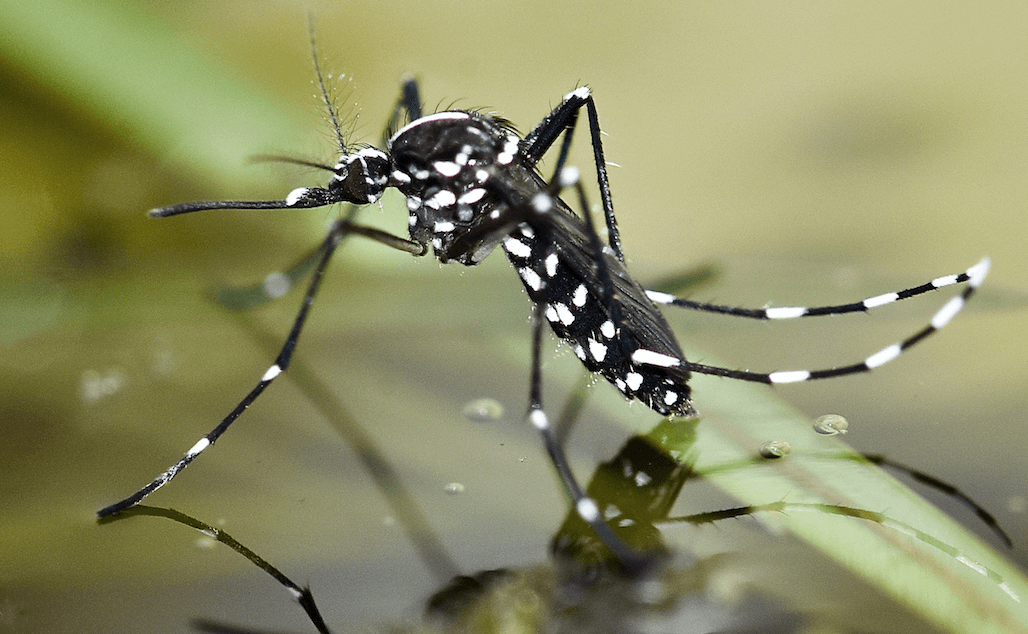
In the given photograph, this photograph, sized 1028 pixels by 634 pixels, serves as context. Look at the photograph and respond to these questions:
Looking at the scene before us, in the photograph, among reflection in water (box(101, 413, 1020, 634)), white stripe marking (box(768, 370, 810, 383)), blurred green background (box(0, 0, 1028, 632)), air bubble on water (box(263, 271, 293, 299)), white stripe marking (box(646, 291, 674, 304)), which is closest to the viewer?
reflection in water (box(101, 413, 1020, 634))

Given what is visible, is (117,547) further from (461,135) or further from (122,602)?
(461,135)

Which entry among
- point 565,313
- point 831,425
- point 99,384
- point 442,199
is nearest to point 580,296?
point 565,313

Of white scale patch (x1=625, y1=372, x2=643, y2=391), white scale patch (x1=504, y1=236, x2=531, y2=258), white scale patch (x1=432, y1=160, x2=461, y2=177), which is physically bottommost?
white scale patch (x1=625, y1=372, x2=643, y2=391)

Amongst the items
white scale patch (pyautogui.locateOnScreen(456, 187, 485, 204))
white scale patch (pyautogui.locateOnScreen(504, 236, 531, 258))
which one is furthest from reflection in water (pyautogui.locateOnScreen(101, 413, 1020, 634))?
white scale patch (pyautogui.locateOnScreen(456, 187, 485, 204))

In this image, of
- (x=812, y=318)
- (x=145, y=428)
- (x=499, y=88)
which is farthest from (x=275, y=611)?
(x=499, y=88)

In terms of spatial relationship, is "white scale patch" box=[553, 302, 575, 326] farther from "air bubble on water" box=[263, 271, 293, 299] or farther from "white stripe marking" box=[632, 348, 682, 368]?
"air bubble on water" box=[263, 271, 293, 299]
